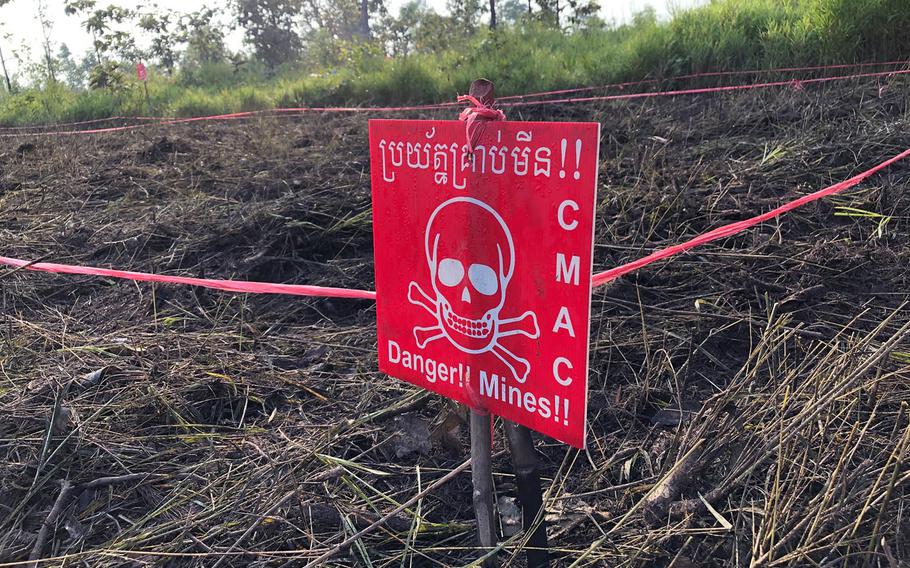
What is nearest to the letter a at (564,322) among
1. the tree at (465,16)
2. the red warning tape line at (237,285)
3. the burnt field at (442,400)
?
the burnt field at (442,400)

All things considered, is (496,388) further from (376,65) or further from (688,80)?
(376,65)

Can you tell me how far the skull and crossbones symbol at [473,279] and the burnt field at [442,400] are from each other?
1.58 ft

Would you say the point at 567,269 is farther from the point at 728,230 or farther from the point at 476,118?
the point at 728,230

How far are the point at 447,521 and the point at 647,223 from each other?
2.19m

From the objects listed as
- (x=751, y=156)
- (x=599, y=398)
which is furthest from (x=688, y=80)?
(x=599, y=398)

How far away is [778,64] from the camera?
7.28m

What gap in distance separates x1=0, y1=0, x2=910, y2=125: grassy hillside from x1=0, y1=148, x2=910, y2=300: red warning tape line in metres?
3.77

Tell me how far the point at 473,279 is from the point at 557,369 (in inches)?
10.8

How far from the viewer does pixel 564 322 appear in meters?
1.34

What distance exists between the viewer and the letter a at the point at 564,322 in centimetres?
133

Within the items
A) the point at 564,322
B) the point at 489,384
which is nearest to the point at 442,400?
the point at 489,384

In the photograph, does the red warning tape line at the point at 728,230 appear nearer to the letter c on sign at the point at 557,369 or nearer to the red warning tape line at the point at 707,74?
the letter c on sign at the point at 557,369

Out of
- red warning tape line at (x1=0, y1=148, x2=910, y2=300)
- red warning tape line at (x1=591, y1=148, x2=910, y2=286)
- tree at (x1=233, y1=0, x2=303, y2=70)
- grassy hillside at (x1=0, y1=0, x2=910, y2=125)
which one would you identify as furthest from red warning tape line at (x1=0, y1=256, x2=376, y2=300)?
tree at (x1=233, y1=0, x2=303, y2=70)

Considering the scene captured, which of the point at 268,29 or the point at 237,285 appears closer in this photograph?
the point at 237,285
